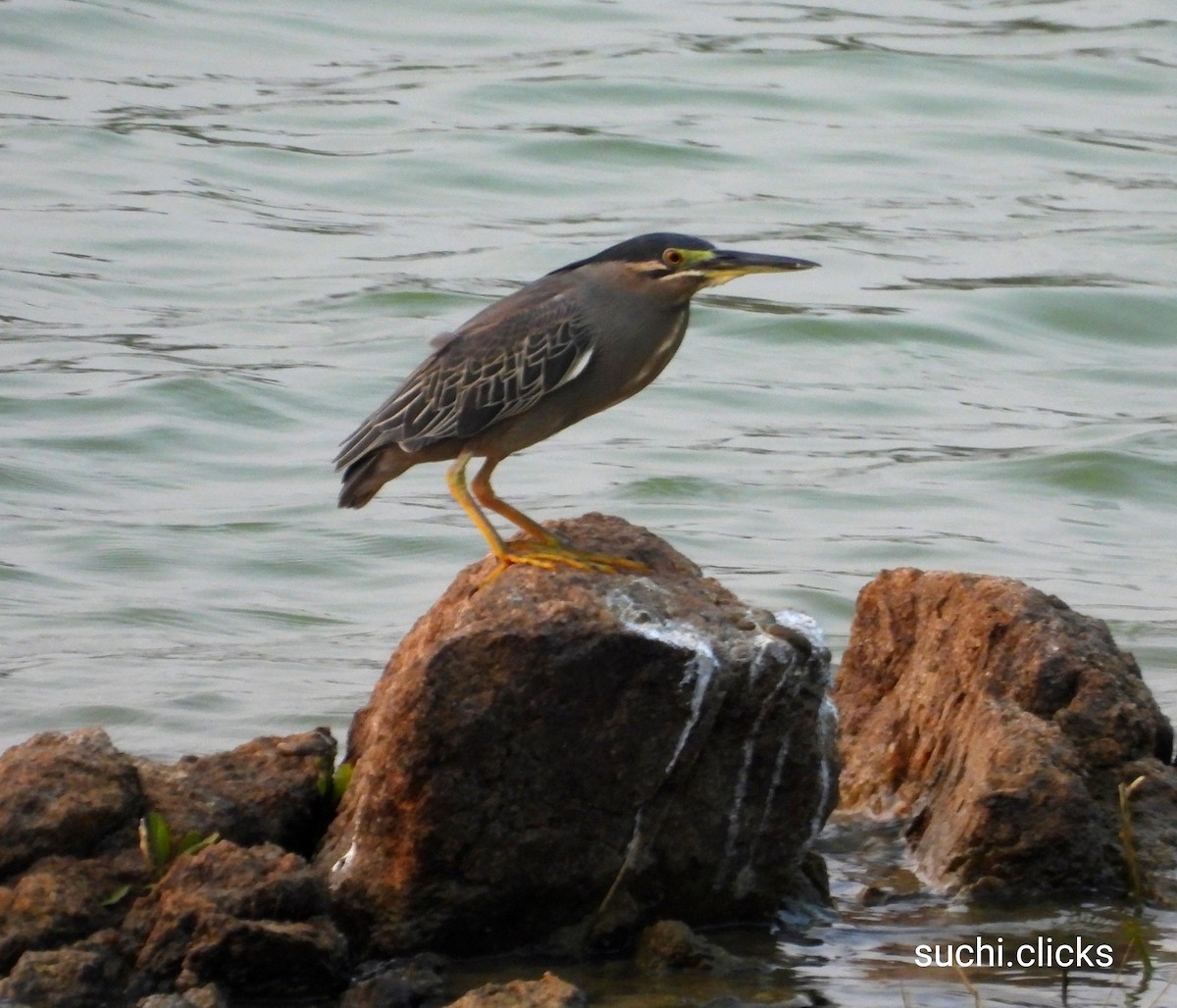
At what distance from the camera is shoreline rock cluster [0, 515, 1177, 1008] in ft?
18.2

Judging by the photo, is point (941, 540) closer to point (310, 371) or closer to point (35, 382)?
point (310, 371)

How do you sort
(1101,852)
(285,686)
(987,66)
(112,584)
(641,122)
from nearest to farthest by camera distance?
(1101,852) → (285,686) → (112,584) → (641,122) → (987,66)

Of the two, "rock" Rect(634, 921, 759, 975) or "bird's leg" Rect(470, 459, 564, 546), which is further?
"bird's leg" Rect(470, 459, 564, 546)

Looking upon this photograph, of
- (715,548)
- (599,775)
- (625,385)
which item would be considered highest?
(625,385)

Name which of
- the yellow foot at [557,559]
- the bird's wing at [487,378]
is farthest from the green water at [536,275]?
the bird's wing at [487,378]

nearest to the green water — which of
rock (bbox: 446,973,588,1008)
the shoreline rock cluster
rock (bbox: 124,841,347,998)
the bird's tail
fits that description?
the shoreline rock cluster

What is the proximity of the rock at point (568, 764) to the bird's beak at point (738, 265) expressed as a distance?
1.23m

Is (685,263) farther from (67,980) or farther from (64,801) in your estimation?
(67,980)

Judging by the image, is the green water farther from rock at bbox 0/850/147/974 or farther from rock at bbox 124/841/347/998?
rock at bbox 0/850/147/974

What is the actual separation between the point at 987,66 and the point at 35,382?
12868mm

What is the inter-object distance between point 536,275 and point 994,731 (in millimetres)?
11158

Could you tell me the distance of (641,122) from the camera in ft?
71.2

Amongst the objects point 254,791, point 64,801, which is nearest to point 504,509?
point 254,791

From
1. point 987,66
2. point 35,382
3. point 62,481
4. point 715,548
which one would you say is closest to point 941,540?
point 715,548
